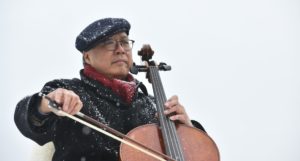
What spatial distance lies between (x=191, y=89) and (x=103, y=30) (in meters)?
5.51

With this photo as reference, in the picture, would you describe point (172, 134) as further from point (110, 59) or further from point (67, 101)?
point (110, 59)

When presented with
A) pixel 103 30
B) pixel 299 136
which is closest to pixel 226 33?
A: pixel 299 136

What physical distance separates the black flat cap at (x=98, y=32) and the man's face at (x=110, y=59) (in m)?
0.04

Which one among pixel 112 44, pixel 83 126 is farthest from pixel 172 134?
pixel 112 44

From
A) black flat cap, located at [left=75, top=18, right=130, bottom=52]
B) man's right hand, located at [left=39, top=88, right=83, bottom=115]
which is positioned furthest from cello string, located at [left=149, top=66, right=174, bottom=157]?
man's right hand, located at [left=39, top=88, right=83, bottom=115]

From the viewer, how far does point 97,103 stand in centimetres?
176

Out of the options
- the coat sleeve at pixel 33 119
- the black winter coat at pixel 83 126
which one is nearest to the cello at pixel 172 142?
the black winter coat at pixel 83 126

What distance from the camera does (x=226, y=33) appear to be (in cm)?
828

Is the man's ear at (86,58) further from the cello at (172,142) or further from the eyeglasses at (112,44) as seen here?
the cello at (172,142)

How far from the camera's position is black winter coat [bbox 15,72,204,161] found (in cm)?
147

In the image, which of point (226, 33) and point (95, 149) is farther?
point (226, 33)

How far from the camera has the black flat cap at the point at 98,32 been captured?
189 cm

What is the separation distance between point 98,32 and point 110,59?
0.45ft

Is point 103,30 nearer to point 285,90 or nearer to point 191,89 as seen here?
point 191,89
